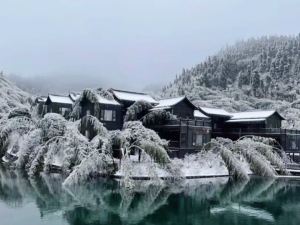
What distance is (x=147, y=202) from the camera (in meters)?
23.9

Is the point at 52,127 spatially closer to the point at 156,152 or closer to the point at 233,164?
the point at 156,152

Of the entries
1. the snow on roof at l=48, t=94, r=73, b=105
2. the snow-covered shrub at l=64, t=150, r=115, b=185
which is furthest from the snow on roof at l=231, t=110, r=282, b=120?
the snow-covered shrub at l=64, t=150, r=115, b=185

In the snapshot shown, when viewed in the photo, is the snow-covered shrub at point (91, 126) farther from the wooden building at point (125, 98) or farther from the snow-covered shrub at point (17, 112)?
the snow-covered shrub at point (17, 112)

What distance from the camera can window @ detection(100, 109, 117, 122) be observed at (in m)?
44.1

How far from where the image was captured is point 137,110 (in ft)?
141

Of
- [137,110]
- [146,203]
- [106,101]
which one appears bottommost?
[146,203]

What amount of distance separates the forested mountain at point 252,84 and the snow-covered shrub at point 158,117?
45.7 meters

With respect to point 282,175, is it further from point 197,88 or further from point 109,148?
point 197,88

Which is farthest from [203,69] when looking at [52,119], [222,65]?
[52,119]

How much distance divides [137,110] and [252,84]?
85094 mm

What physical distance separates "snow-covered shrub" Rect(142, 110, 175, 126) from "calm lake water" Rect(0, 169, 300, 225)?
11009mm

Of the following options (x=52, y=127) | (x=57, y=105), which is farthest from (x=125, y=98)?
(x=57, y=105)

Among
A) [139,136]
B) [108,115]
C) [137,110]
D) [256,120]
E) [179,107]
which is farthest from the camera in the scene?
[256,120]

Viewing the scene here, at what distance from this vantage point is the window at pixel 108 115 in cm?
4409
